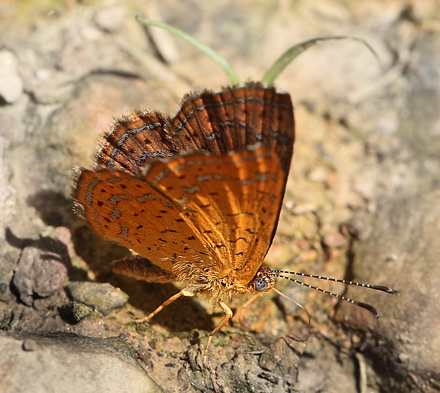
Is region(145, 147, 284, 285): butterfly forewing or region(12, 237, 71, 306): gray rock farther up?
region(145, 147, 284, 285): butterfly forewing

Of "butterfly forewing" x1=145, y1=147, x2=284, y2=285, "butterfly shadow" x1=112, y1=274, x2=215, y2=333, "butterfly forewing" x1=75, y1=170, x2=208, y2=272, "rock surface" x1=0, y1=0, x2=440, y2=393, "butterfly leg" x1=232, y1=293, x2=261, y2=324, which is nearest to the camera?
"butterfly forewing" x1=145, y1=147, x2=284, y2=285

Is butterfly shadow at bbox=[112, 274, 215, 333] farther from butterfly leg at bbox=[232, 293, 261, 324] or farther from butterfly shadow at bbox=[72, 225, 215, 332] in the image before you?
butterfly leg at bbox=[232, 293, 261, 324]

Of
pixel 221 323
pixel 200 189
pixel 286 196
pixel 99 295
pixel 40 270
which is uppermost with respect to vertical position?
pixel 286 196

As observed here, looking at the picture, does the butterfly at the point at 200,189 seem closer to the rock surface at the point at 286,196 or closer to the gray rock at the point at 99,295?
the gray rock at the point at 99,295

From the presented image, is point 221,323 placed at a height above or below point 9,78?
below

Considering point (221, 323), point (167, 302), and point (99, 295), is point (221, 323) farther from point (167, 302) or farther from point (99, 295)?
point (99, 295)

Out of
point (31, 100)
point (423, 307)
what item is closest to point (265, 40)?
point (31, 100)

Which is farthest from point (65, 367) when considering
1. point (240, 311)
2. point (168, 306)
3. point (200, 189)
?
point (240, 311)

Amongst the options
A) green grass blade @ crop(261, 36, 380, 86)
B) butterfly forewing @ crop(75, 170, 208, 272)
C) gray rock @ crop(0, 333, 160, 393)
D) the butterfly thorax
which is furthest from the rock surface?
green grass blade @ crop(261, 36, 380, 86)
